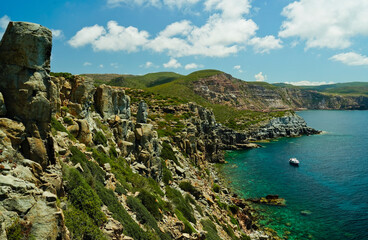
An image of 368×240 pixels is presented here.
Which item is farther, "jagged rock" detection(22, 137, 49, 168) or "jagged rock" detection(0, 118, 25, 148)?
"jagged rock" detection(22, 137, 49, 168)

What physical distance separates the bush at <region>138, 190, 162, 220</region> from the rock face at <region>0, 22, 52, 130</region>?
11432 millimetres

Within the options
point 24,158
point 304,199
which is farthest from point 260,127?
point 24,158

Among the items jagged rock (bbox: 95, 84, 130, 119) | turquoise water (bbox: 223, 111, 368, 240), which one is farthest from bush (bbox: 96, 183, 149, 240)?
turquoise water (bbox: 223, 111, 368, 240)

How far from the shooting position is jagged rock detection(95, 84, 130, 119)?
31.1 m

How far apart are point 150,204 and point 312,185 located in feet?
194

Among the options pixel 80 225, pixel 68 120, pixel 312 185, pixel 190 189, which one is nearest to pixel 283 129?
pixel 312 185

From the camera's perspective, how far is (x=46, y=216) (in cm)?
863

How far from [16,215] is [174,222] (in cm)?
1463

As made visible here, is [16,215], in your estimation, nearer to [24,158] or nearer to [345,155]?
[24,158]

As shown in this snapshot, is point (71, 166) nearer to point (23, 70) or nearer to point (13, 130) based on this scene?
point (13, 130)

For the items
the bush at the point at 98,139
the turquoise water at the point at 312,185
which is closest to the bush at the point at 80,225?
the bush at the point at 98,139

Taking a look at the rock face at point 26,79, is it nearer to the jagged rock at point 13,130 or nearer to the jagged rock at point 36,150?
the jagged rock at point 36,150

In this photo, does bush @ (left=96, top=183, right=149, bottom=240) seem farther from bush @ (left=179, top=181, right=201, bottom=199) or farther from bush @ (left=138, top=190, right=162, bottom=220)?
bush @ (left=179, top=181, right=201, bottom=199)

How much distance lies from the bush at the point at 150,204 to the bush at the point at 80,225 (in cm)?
773
